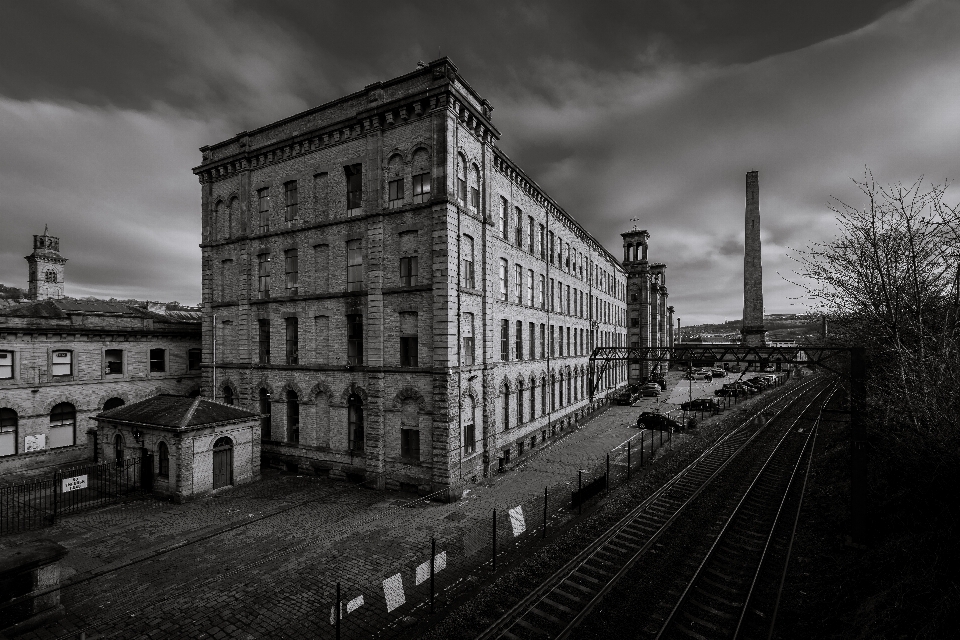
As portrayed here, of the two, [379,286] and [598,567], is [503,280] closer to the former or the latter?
[379,286]

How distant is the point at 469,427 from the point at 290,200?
16.0 m

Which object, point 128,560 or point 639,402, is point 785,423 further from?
point 128,560

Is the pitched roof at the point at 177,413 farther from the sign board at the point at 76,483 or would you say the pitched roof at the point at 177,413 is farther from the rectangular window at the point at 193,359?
the rectangular window at the point at 193,359

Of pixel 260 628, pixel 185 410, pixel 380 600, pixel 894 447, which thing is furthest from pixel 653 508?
pixel 185 410

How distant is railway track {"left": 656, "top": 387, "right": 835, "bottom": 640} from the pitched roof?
Answer: 19414 mm

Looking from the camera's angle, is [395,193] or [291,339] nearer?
[395,193]

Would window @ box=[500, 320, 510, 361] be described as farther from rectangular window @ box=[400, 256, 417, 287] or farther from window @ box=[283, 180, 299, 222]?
window @ box=[283, 180, 299, 222]

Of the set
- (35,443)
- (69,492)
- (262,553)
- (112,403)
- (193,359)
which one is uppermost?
(193,359)

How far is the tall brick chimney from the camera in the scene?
4859 cm

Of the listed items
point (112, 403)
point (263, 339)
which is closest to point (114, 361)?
point (112, 403)

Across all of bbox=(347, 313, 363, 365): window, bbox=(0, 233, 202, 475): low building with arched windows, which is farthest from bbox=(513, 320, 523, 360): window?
bbox=(0, 233, 202, 475): low building with arched windows

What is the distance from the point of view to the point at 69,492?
750 inches

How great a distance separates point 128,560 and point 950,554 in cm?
2110

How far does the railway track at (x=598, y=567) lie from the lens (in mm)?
9711
